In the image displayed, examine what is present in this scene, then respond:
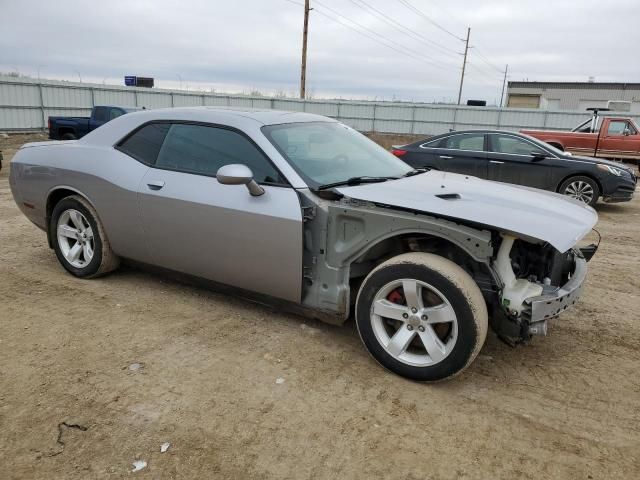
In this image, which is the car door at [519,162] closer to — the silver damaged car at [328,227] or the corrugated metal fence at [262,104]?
the silver damaged car at [328,227]

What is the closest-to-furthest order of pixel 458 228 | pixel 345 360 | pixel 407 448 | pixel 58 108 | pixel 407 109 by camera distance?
pixel 407 448, pixel 458 228, pixel 345 360, pixel 58 108, pixel 407 109

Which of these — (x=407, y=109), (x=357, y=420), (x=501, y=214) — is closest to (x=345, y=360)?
(x=357, y=420)

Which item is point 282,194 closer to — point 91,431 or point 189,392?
point 189,392

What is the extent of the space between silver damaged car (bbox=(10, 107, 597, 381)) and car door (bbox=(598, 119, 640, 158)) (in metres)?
11.9

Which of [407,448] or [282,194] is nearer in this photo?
[407,448]

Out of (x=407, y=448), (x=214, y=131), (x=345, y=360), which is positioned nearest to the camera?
(x=407, y=448)

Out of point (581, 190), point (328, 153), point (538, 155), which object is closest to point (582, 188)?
point (581, 190)

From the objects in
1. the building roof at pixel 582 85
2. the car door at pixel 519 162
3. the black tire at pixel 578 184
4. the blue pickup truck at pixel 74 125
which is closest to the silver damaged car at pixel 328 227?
the car door at pixel 519 162

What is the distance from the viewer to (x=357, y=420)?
267 cm

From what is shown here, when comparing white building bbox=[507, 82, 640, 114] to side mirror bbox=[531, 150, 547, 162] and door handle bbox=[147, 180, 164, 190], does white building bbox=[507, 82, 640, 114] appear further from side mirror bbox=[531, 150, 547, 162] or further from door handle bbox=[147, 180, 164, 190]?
door handle bbox=[147, 180, 164, 190]

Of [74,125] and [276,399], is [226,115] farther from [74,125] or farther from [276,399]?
[74,125]

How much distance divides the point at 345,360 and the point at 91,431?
154cm

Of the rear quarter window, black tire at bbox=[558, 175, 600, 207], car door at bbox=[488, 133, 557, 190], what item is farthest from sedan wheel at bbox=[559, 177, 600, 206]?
the rear quarter window

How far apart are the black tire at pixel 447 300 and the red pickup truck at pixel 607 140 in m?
12.4
